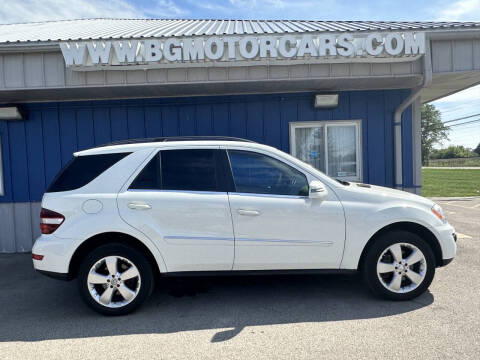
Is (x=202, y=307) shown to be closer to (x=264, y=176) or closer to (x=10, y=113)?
(x=264, y=176)

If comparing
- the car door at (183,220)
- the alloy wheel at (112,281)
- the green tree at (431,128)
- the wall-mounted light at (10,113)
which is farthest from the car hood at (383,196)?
the green tree at (431,128)

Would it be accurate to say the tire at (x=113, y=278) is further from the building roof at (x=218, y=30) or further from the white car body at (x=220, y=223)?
the building roof at (x=218, y=30)

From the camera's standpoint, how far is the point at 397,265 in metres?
3.70

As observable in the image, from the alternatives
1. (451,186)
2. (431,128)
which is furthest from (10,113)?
(431,128)

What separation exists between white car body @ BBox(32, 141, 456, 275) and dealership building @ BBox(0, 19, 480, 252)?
2.43 metres

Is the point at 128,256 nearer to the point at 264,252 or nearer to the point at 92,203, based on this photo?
the point at 92,203

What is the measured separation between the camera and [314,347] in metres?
2.90

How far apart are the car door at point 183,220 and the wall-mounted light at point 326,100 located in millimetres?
3431

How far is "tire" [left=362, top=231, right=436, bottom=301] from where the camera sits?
3.67 m

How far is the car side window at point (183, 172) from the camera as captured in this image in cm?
364

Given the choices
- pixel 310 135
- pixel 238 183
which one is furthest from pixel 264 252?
pixel 310 135

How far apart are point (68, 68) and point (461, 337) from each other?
5.98 metres

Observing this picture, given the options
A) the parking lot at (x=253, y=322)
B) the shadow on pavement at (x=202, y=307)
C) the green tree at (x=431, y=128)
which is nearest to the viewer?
the parking lot at (x=253, y=322)

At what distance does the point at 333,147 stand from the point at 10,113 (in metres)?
6.01
